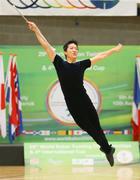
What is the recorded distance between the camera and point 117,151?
9.44 meters

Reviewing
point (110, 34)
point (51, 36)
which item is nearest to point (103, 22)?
point (110, 34)

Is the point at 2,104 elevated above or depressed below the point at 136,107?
above

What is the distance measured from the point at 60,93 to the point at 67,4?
1.61 m

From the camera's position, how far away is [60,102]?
383 inches

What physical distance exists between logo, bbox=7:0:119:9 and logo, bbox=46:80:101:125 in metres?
1.37

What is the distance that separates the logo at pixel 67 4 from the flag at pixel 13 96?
97cm

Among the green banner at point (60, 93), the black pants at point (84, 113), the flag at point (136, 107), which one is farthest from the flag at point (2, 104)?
the black pants at point (84, 113)

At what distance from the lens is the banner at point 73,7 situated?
947 cm

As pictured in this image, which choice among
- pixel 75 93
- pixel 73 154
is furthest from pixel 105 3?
pixel 75 93

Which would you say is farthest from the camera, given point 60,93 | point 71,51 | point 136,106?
point 60,93

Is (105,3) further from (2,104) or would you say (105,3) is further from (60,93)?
(2,104)

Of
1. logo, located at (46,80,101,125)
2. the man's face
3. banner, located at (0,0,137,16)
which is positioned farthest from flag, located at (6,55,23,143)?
the man's face

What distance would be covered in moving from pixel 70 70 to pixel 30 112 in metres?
4.14

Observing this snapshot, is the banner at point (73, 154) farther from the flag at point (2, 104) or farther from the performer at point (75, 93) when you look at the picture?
the performer at point (75, 93)
